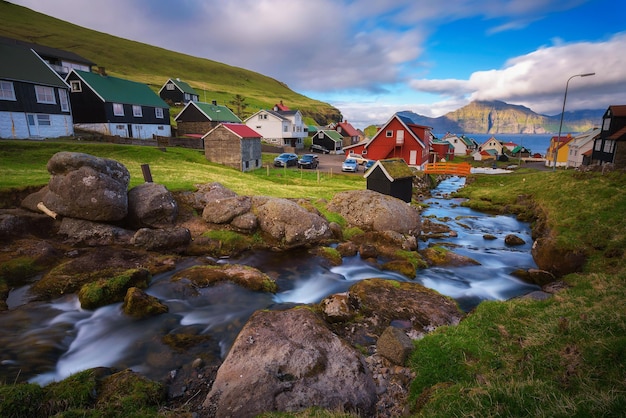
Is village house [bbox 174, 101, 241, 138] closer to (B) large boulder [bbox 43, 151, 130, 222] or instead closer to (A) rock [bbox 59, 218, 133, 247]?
(B) large boulder [bbox 43, 151, 130, 222]

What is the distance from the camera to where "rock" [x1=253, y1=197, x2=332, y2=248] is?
2073 cm

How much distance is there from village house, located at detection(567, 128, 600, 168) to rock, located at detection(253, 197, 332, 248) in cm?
6250

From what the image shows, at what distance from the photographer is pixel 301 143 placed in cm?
9081

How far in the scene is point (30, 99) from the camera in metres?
41.2

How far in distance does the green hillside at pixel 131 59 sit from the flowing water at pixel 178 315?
114287 millimetres

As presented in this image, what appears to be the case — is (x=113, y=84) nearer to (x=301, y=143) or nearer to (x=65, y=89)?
(x=65, y=89)

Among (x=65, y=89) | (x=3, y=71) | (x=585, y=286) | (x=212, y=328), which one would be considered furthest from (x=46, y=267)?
(x=65, y=89)

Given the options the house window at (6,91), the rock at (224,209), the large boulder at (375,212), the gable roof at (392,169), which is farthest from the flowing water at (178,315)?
the house window at (6,91)

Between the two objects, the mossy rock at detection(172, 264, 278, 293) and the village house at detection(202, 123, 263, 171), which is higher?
the village house at detection(202, 123, 263, 171)

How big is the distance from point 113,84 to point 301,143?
4725 cm

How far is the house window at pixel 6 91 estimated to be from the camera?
38375mm

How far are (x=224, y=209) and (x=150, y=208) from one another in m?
4.57

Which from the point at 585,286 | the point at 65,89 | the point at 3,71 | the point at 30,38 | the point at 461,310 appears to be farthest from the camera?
the point at 30,38

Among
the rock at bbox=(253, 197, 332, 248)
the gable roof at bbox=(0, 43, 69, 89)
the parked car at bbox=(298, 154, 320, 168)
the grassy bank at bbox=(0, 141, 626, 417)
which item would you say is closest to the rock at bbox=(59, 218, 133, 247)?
the rock at bbox=(253, 197, 332, 248)
